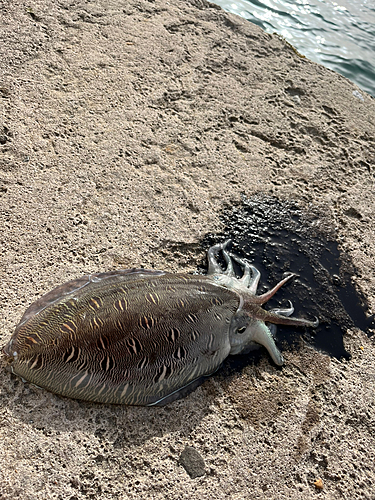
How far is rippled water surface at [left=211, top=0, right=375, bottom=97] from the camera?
8406mm

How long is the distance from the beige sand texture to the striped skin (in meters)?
0.18

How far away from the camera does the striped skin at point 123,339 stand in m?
2.53

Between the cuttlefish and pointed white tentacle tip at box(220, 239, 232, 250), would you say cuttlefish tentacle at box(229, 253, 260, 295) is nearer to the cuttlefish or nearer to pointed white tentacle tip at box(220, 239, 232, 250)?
pointed white tentacle tip at box(220, 239, 232, 250)

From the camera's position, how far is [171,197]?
13.4 feet

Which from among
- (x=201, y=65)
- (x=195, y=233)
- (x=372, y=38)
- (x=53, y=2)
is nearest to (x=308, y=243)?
(x=195, y=233)

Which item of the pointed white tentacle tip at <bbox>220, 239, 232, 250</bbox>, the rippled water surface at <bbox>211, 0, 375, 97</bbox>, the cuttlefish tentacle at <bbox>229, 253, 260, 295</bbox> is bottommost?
the cuttlefish tentacle at <bbox>229, 253, 260, 295</bbox>

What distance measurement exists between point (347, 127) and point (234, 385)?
3796mm

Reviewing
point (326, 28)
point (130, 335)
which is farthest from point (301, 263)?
point (326, 28)

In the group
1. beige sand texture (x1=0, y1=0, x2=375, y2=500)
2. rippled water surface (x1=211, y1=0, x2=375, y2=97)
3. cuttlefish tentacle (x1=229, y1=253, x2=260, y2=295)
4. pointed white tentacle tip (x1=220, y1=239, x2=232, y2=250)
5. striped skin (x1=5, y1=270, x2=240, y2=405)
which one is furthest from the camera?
rippled water surface (x1=211, y1=0, x2=375, y2=97)

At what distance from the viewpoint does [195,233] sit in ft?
12.7

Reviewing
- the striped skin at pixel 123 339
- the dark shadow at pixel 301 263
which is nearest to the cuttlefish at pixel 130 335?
the striped skin at pixel 123 339

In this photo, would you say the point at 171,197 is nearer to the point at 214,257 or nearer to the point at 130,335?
the point at 214,257

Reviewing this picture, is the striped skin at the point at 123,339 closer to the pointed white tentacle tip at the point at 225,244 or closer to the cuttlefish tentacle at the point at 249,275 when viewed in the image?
the cuttlefish tentacle at the point at 249,275

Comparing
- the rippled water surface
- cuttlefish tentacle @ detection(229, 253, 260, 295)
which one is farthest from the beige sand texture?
the rippled water surface
